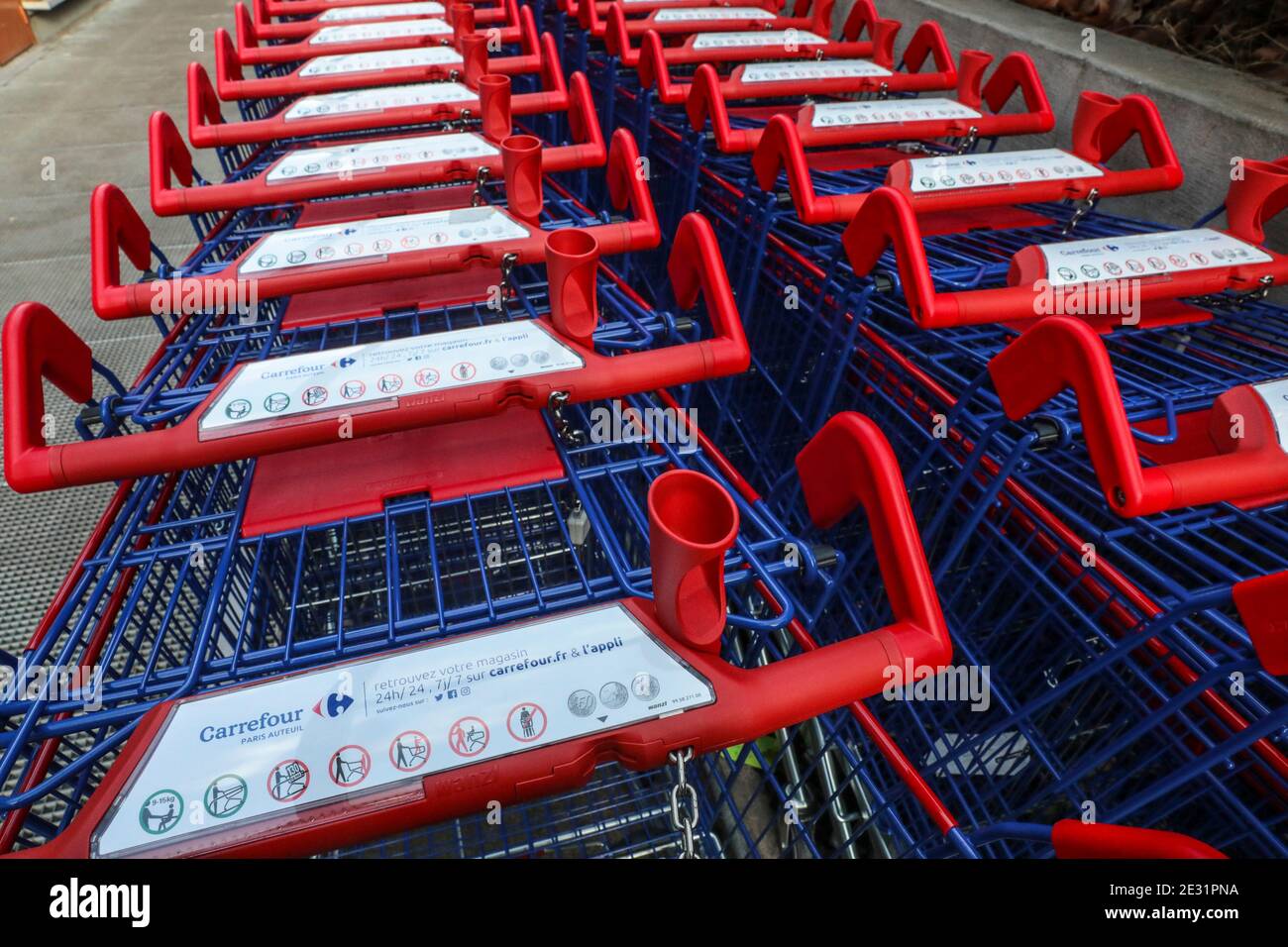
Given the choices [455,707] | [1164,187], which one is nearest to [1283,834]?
[455,707]

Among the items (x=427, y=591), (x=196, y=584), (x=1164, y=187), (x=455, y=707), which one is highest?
(x=1164, y=187)

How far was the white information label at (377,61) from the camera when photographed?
212cm

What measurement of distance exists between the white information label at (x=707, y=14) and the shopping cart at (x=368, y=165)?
1031mm

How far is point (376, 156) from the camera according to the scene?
163cm

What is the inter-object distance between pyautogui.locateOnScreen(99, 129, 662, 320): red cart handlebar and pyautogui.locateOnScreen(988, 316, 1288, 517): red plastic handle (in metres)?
0.76

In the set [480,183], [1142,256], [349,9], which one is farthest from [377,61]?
[1142,256]

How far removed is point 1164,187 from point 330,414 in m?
1.93

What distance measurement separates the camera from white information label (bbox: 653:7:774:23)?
2594mm

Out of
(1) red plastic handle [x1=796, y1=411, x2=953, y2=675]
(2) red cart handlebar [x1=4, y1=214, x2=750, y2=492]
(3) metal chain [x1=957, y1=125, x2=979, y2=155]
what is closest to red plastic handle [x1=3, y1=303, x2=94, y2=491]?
(2) red cart handlebar [x1=4, y1=214, x2=750, y2=492]

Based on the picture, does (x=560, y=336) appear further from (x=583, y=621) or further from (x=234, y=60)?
(x=234, y=60)

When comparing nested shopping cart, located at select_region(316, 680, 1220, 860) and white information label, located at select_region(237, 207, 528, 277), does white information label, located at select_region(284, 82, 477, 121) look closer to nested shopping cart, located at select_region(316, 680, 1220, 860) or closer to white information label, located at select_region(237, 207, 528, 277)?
white information label, located at select_region(237, 207, 528, 277)

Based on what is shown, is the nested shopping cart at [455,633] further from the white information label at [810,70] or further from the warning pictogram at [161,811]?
the white information label at [810,70]

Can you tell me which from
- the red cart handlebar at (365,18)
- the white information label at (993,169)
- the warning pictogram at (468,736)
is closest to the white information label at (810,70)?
the white information label at (993,169)

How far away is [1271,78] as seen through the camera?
211 centimetres
